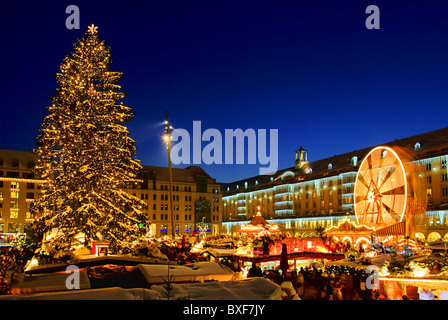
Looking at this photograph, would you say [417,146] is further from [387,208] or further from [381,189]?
[387,208]

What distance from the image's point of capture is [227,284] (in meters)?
8.06

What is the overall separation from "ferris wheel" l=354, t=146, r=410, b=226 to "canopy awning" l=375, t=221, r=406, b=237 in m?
0.49

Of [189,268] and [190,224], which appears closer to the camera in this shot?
[189,268]

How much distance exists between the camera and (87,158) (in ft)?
70.6

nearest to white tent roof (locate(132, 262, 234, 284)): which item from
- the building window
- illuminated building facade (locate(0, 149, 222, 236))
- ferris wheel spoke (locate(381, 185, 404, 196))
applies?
ferris wheel spoke (locate(381, 185, 404, 196))

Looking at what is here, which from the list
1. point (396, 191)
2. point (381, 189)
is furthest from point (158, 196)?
point (396, 191)

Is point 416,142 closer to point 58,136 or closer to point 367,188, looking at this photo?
point 367,188

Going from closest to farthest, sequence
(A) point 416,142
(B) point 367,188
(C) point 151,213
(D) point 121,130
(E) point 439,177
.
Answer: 1. (D) point 121,130
2. (B) point 367,188
3. (E) point 439,177
4. (A) point 416,142
5. (C) point 151,213

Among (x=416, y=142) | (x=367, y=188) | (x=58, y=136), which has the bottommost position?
(x=367, y=188)

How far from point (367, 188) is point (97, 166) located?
23989mm

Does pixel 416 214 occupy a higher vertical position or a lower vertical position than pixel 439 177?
lower

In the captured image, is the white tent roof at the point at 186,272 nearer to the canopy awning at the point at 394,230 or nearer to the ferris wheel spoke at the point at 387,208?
the canopy awning at the point at 394,230

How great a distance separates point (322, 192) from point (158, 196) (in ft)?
117
